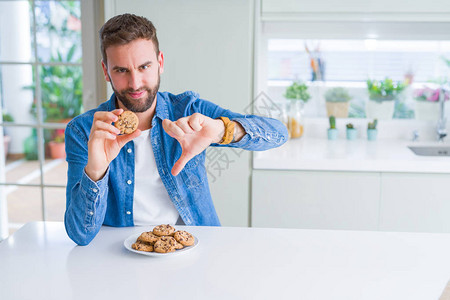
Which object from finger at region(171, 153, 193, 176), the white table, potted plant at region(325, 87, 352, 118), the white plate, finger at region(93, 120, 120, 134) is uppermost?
finger at region(93, 120, 120, 134)

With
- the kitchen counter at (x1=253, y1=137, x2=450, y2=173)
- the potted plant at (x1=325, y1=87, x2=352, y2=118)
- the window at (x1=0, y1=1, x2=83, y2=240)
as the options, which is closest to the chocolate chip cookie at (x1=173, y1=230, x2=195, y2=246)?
the kitchen counter at (x1=253, y1=137, x2=450, y2=173)

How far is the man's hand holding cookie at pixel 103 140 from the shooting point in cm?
143

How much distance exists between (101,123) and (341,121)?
2319 millimetres

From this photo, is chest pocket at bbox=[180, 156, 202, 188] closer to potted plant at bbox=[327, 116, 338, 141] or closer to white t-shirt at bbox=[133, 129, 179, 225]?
white t-shirt at bbox=[133, 129, 179, 225]

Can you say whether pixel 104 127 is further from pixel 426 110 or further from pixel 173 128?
pixel 426 110

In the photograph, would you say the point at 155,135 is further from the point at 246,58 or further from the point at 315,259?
the point at 246,58

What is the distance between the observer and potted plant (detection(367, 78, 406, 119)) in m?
3.41

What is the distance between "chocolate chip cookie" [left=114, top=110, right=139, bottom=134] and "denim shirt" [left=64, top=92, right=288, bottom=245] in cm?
18

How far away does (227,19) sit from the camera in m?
2.69

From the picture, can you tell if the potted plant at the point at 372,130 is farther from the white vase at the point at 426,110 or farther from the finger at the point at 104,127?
the finger at the point at 104,127

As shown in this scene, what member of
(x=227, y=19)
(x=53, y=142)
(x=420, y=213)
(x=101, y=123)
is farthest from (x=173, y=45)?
(x=53, y=142)

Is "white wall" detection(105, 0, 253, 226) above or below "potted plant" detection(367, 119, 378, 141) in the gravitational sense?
above

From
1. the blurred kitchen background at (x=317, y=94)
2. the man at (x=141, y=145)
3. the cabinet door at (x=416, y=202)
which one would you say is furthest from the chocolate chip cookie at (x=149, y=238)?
the cabinet door at (x=416, y=202)

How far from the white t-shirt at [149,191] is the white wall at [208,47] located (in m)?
0.96
